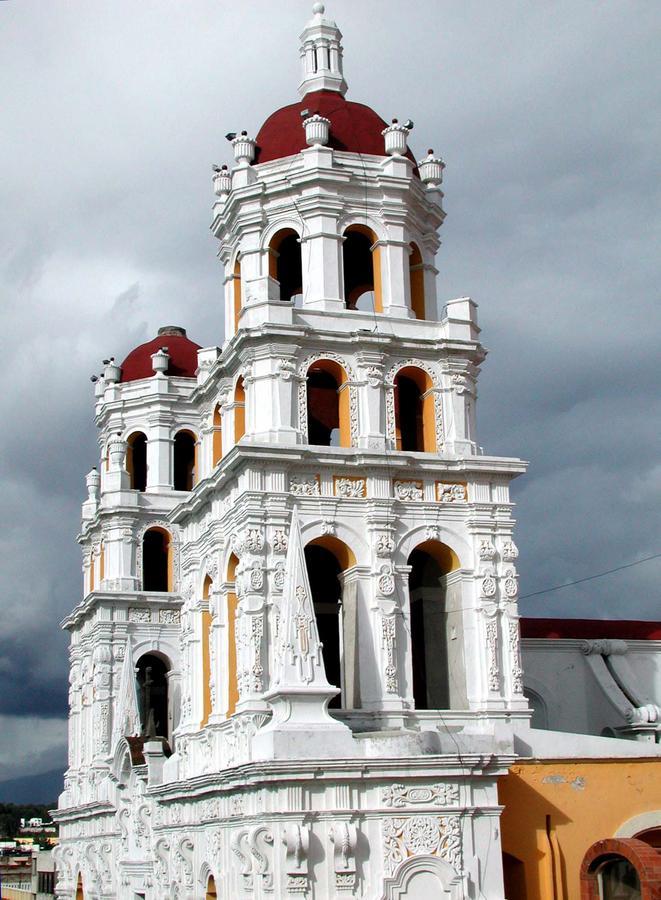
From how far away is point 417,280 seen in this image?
3044cm

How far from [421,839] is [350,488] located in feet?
24.5

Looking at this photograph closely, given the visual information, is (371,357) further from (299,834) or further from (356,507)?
(299,834)

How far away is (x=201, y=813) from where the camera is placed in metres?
26.8

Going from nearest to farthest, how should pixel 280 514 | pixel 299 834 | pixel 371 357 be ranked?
pixel 299 834 < pixel 280 514 < pixel 371 357

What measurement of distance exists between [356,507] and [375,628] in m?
2.48

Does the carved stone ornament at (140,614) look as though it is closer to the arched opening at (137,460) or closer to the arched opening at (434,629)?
the arched opening at (137,460)

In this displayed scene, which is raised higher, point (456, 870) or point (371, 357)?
point (371, 357)

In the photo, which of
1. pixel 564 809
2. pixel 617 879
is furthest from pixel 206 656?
pixel 617 879

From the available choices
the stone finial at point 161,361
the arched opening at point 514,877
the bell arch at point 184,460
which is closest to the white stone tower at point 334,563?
the arched opening at point 514,877

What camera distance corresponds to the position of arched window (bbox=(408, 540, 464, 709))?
27406 millimetres

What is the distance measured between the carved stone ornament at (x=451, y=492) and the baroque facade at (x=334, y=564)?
0.11ft

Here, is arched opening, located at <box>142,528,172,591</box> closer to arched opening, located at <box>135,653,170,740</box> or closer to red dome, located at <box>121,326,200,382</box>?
arched opening, located at <box>135,653,170,740</box>

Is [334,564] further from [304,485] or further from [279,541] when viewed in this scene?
[279,541]

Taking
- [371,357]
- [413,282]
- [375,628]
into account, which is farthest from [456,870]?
[413,282]
